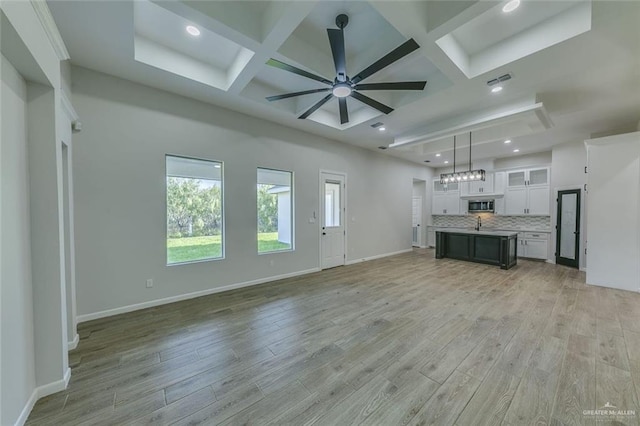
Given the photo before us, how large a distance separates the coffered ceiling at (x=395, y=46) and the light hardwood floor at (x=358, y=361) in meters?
3.11

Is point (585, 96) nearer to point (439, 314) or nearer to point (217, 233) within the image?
point (439, 314)

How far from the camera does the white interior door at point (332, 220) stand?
5809 mm

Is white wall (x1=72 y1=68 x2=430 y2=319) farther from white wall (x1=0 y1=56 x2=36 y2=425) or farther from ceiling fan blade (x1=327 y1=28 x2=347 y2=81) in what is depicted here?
ceiling fan blade (x1=327 y1=28 x2=347 y2=81)

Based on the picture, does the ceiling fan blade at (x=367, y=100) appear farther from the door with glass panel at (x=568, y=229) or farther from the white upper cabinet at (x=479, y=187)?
the door with glass panel at (x=568, y=229)

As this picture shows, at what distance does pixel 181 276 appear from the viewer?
12.5 feet

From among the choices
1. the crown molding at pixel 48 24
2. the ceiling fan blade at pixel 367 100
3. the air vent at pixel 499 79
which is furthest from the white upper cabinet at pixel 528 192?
the crown molding at pixel 48 24

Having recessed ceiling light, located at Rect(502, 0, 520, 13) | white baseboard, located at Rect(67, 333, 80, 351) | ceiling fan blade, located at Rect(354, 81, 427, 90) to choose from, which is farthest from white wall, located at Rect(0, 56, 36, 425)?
recessed ceiling light, located at Rect(502, 0, 520, 13)

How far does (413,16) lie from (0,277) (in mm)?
3608

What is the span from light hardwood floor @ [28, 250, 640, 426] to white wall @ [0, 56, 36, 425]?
0.95ft

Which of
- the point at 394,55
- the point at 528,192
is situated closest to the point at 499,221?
the point at 528,192

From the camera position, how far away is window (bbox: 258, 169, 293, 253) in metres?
4.75

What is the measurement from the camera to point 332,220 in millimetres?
6086

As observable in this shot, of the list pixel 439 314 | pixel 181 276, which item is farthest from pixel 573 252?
pixel 181 276

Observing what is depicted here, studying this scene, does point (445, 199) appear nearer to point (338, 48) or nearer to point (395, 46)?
point (395, 46)
